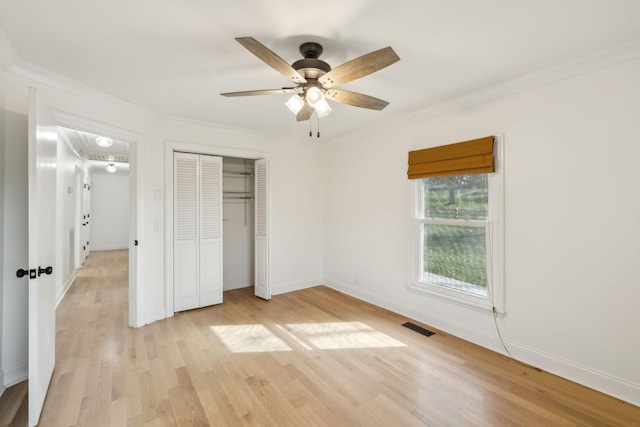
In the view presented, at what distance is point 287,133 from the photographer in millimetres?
4328

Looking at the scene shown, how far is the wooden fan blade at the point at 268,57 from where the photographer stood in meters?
1.50

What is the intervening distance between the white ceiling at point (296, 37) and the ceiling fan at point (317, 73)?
15 cm

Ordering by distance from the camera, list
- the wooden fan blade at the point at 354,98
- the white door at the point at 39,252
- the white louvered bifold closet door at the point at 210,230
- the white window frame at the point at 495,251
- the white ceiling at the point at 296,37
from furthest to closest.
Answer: the white louvered bifold closet door at the point at 210,230 < the white window frame at the point at 495,251 < the wooden fan blade at the point at 354,98 < the white door at the point at 39,252 < the white ceiling at the point at 296,37

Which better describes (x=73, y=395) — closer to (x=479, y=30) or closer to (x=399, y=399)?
(x=399, y=399)

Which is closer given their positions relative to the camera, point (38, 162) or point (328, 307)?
point (38, 162)

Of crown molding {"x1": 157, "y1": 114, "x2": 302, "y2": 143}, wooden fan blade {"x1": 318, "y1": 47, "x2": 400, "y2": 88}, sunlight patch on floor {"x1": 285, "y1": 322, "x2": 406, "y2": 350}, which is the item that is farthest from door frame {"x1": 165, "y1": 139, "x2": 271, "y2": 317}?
wooden fan blade {"x1": 318, "y1": 47, "x2": 400, "y2": 88}

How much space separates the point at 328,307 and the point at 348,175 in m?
2.02

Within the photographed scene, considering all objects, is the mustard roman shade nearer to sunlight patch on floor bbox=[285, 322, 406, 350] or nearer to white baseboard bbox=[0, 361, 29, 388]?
sunlight patch on floor bbox=[285, 322, 406, 350]

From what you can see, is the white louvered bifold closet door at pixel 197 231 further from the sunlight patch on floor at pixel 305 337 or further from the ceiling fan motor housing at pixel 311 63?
the ceiling fan motor housing at pixel 311 63

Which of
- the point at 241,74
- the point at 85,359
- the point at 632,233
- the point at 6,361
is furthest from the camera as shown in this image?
the point at 85,359

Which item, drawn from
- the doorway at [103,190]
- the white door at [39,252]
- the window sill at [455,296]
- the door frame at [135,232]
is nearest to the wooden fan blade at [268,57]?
the white door at [39,252]

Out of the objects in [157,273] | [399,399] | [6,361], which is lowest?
[399,399]

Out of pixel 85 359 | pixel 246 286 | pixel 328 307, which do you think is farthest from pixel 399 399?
pixel 246 286

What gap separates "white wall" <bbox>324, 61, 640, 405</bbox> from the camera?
204 cm
